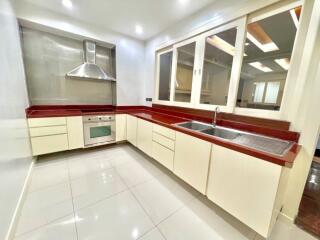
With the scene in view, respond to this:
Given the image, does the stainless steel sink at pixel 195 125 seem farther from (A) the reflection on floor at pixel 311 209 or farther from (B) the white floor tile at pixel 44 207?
(B) the white floor tile at pixel 44 207

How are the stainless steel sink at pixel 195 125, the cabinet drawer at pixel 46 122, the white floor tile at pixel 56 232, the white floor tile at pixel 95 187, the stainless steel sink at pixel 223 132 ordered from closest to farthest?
the white floor tile at pixel 56 232, the white floor tile at pixel 95 187, the stainless steel sink at pixel 223 132, the stainless steel sink at pixel 195 125, the cabinet drawer at pixel 46 122

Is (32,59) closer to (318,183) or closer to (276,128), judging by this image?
(276,128)

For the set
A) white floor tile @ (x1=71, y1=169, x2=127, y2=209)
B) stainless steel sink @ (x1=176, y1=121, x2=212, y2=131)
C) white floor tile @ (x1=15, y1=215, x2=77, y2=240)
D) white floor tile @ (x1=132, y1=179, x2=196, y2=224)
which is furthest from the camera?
stainless steel sink @ (x1=176, y1=121, x2=212, y2=131)

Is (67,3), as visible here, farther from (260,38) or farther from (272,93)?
(272,93)

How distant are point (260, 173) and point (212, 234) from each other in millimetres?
690

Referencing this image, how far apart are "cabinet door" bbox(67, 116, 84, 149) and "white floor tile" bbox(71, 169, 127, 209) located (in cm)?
82

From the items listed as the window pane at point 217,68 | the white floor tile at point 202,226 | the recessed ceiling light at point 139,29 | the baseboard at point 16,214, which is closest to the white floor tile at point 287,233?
the white floor tile at point 202,226

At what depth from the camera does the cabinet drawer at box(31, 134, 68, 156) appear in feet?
6.93

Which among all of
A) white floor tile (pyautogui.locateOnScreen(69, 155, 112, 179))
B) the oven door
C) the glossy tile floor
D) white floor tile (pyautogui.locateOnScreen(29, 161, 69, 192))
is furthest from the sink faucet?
white floor tile (pyautogui.locateOnScreen(29, 161, 69, 192))

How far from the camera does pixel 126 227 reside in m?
1.19

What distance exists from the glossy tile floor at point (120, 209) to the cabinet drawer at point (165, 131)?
643mm

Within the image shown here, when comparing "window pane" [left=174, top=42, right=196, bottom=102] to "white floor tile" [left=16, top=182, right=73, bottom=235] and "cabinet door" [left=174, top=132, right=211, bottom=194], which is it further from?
A: "white floor tile" [left=16, top=182, right=73, bottom=235]

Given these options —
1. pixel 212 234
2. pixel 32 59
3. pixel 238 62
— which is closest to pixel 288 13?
pixel 238 62

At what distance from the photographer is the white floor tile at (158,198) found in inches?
53.6
